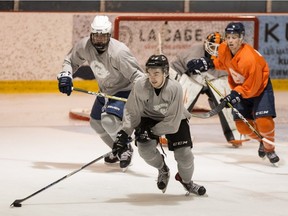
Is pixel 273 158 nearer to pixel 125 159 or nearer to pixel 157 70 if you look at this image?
pixel 125 159

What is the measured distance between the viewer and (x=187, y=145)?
504 cm

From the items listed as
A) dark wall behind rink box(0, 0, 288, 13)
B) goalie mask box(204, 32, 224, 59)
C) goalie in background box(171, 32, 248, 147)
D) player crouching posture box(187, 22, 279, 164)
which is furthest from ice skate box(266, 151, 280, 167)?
dark wall behind rink box(0, 0, 288, 13)

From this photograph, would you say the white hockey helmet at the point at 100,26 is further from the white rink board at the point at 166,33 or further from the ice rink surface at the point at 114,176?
the white rink board at the point at 166,33

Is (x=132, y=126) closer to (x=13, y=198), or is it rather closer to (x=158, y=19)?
(x=13, y=198)

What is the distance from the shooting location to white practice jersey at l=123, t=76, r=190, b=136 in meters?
4.91

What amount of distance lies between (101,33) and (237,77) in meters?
0.88

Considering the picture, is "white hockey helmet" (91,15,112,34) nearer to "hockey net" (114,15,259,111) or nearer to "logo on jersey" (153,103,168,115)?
"logo on jersey" (153,103,168,115)

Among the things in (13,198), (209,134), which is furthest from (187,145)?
(209,134)

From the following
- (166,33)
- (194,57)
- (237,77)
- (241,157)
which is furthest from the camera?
(166,33)

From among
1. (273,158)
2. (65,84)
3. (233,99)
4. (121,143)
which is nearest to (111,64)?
(65,84)

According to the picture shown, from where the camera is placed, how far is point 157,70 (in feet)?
15.8

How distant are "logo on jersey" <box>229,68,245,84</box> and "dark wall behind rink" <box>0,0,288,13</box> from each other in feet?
9.38

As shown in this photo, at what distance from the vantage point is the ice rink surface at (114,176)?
4.92 metres

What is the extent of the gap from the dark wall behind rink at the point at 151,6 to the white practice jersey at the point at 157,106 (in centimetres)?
395
